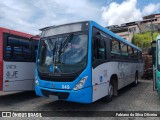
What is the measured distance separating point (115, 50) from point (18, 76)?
4395 millimetres

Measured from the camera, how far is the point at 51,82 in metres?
6.86

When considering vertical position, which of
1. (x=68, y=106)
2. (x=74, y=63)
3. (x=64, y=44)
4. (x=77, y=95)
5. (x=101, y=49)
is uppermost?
(x=64, y=44)

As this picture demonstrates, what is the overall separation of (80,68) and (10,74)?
133 inches

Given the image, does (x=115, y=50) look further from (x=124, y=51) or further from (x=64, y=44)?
(x=64, y=44)

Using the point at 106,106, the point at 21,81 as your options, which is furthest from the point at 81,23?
the point at 21,81

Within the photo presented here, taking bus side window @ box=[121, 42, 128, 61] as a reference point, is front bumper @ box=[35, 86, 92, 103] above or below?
below

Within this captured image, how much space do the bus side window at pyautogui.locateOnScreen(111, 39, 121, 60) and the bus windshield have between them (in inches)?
93.2

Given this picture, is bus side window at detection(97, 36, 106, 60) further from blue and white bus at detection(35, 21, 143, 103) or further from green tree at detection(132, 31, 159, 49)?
green tree at detection(132, 31, 159, 49)

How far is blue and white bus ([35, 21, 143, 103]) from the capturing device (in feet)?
21.2

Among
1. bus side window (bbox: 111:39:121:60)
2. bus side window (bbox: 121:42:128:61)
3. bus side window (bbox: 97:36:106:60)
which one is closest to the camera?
bus side window (bbox: 97:36:106:60)

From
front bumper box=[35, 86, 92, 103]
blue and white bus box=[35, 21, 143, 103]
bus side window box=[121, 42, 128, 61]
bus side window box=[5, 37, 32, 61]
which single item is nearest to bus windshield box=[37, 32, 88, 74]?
blue and white bus box=[35, 21, 143, 103]

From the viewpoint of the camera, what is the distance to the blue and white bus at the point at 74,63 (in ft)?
21.2

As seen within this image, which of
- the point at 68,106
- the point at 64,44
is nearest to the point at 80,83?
the point at 64,44

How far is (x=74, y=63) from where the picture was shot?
21.6 feet
